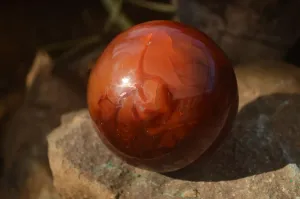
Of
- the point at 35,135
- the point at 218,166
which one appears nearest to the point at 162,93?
the point at 218,166

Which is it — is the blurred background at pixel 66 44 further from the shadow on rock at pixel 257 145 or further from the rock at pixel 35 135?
the shadow on rock at pixel 257 145

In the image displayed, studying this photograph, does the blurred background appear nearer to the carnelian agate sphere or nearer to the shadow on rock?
the shadow on rock

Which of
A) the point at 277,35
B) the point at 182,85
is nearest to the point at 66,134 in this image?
the point at 182,85

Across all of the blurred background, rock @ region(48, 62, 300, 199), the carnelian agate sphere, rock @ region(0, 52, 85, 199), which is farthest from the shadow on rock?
rock @ region(0, 52, 85, 199)

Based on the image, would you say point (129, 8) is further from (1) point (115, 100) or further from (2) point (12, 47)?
(1) point (115, 100)

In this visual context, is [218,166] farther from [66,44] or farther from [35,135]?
[66,44]
